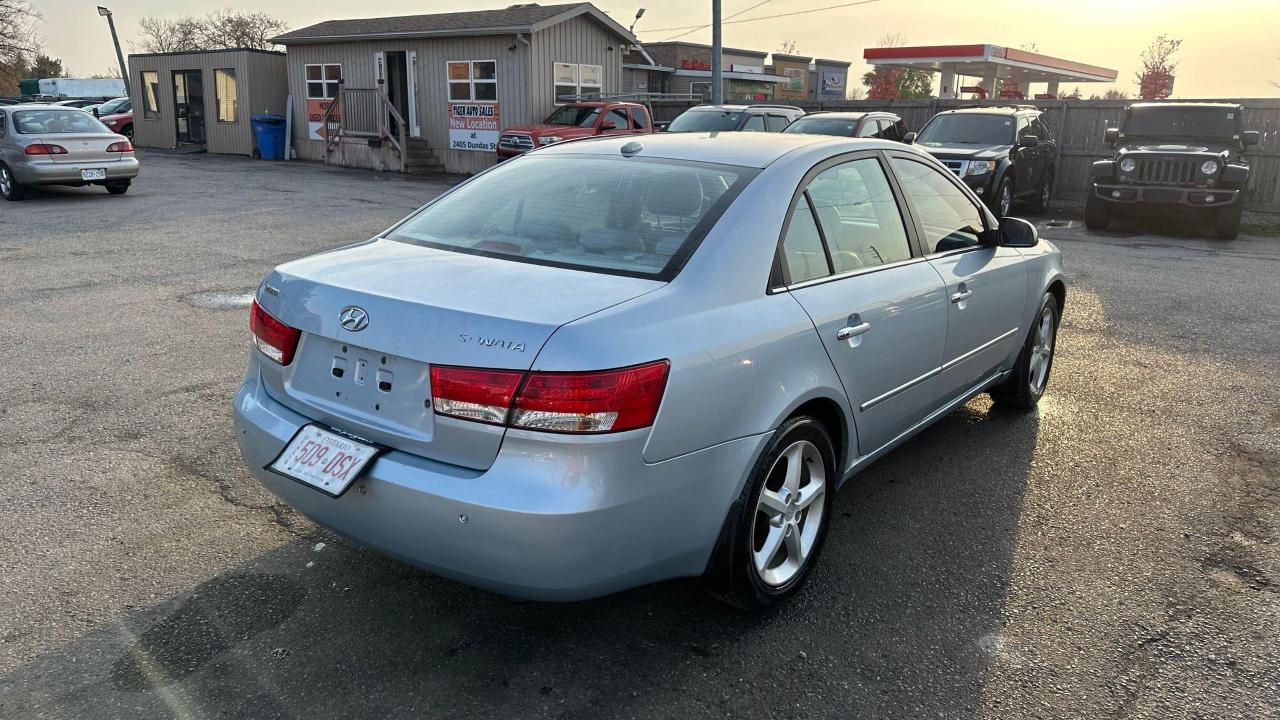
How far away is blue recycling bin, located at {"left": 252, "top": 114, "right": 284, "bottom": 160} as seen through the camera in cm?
2728

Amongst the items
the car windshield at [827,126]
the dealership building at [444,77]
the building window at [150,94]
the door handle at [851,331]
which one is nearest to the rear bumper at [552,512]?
the door handle at [851,331]

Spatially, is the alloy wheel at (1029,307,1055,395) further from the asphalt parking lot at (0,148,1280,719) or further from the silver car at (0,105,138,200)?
the silver car at (0,105,138,200)

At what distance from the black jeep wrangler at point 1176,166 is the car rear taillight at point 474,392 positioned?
13.8 meters

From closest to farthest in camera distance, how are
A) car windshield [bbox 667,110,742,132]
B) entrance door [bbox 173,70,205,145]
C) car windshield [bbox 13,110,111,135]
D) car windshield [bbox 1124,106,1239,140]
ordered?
1. car windshield [bbox 1124,106,1239,140]
2. car windshield [bbox 13,110,111,135]
3. car windshield [bbox 667,110,742,132]
4. entrance door [bbox 173,70,205,145]

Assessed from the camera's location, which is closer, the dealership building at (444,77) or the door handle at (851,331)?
the door handle at (851,331)

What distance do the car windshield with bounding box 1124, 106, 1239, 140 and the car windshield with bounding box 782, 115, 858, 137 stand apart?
166 inches

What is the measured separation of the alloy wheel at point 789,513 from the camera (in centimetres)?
315

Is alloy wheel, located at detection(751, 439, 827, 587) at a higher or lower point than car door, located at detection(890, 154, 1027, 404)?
lower

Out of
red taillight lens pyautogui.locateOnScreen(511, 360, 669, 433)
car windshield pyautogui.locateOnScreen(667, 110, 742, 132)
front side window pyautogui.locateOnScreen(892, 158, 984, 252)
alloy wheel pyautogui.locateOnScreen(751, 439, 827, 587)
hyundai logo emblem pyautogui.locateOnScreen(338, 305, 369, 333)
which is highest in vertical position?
car windshield pyautogui.locateOnScreen(667, 110, 742, 132)

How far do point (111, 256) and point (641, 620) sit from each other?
9405mm

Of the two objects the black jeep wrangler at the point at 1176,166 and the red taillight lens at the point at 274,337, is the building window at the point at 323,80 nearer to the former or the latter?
the black jeep wrangler at the point at 1176,166

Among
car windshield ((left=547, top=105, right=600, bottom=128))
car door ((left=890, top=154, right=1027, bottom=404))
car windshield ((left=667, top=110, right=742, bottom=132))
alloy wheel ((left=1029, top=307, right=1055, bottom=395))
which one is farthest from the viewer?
car windshield ((left=547, top=105, right=600, bottom=128))

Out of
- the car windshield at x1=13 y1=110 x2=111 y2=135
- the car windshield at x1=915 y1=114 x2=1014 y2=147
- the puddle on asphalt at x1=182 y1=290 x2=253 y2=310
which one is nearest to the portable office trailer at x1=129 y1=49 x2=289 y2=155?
the car windshield at x1=13 y1=110 x2=111 y2=135

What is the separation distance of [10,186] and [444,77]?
434 inches
